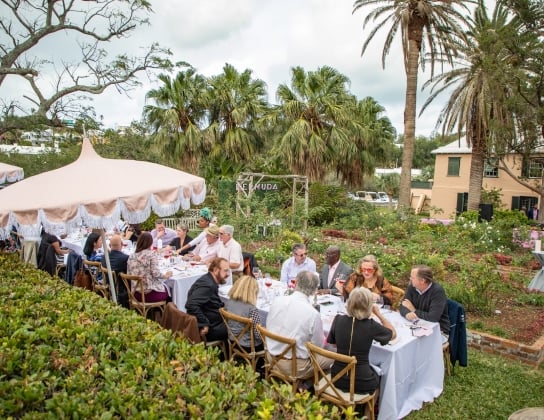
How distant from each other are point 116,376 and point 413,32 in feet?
60.2

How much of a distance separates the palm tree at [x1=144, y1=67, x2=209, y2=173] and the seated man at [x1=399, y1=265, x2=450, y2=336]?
1626 cm

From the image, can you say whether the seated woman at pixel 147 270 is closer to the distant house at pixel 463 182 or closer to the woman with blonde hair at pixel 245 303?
the woman with blonde hair at pixel 245 303

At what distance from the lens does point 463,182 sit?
27.4m

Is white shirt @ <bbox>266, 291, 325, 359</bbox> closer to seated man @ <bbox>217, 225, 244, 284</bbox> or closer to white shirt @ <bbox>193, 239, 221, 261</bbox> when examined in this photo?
seated man @ <bbox>217, 225, 244, 284</bbox>

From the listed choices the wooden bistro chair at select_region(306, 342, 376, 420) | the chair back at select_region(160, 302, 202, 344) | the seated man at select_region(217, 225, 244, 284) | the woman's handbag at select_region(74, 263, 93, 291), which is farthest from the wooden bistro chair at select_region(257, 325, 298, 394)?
the woman's handbag at select_region(74, 263, 93, 291)

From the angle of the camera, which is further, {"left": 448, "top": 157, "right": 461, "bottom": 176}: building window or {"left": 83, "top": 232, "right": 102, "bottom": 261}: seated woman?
{"left": 448, "top": 157, "right": 461, "bottom": 176}: building window

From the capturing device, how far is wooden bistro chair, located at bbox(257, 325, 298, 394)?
352 centimetres


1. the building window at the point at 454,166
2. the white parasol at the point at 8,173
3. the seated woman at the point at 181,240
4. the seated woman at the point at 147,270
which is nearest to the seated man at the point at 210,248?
the seated woman at the point at 181,240

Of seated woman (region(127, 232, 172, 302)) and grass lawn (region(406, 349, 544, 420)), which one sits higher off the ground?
seated woman (region(127, 232, 172, 302))

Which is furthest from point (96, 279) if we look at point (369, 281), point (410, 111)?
point (410, 111)

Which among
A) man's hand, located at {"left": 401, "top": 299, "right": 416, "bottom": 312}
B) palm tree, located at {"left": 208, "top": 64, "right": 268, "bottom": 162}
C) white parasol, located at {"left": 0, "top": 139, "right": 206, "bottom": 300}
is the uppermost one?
palm tree, located at {"left": 208, "top": 64, "right": 268, "bottom": 162}

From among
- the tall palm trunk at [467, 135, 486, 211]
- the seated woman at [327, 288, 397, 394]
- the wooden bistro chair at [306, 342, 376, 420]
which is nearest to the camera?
the wooden bistro chair at [306, 342, 376, 420]

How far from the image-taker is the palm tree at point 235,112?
19.5 meters

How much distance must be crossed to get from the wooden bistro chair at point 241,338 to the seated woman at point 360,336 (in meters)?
1.01
